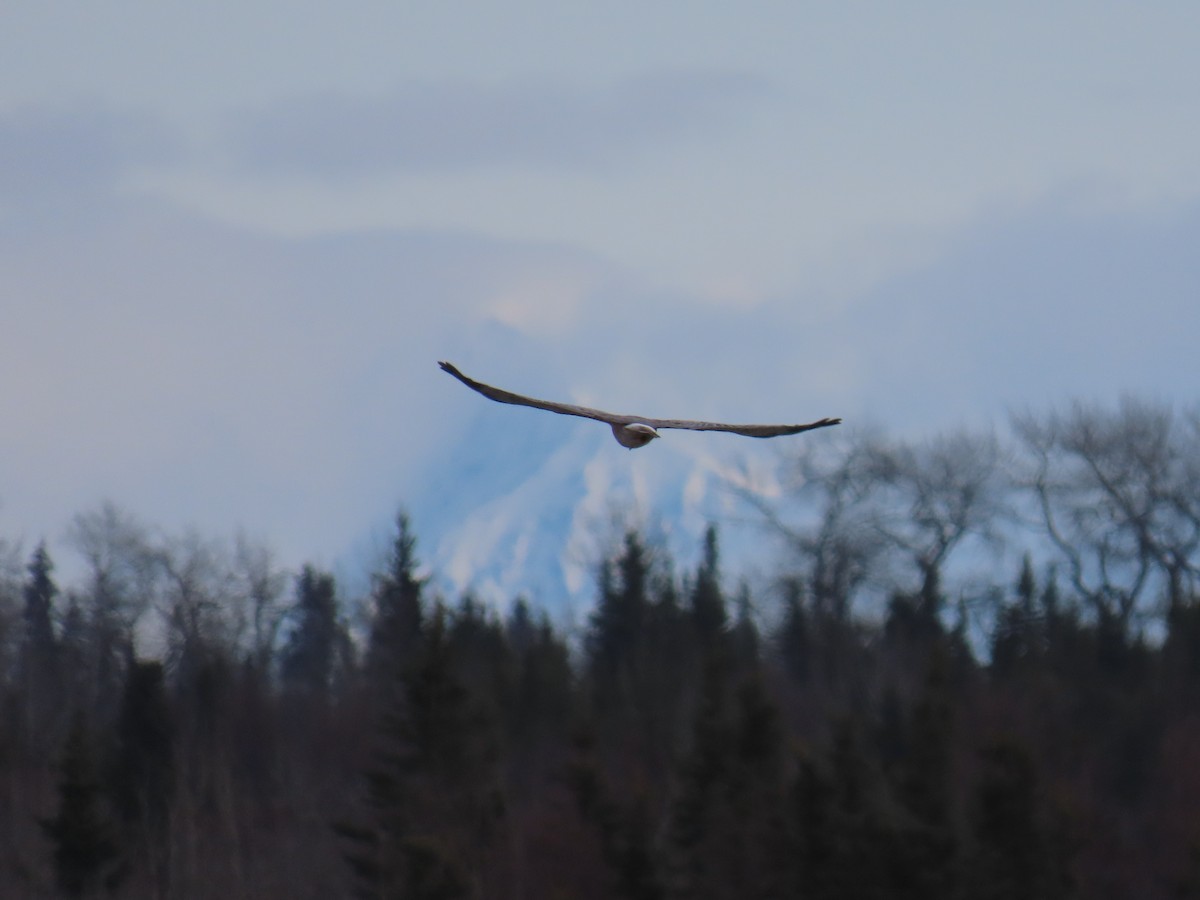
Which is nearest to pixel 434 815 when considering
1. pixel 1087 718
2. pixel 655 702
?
pixel 655 702

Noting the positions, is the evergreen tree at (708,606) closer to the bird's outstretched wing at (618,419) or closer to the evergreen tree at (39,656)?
the evergreen tree at (39,656)

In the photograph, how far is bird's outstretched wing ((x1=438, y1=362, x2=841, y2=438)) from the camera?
11.8m

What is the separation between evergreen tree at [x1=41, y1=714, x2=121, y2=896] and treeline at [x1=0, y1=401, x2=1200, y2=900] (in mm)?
72

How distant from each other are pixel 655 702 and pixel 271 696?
2120 cm

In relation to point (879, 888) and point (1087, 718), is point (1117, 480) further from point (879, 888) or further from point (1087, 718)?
point (879, 888)

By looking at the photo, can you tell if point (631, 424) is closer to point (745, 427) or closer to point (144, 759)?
point (745, 427)

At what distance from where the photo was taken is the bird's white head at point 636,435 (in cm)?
1187

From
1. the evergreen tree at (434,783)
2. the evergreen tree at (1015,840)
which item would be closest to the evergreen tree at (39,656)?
the evergreen tree at (434,783)

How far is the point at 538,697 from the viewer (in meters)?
64.8

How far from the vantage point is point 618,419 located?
11977 mm

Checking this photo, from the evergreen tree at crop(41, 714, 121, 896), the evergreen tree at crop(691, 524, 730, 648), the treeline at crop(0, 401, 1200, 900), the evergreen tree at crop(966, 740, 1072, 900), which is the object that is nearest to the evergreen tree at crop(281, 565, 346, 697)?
the treeline at crop(0, 401, 1200, 900)

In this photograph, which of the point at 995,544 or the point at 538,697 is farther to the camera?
the point at 995,544

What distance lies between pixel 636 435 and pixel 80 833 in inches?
1447

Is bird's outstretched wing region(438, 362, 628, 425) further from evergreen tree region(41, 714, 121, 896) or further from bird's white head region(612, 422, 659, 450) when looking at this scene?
evergreen tree region(41, 714, 121, 896)
